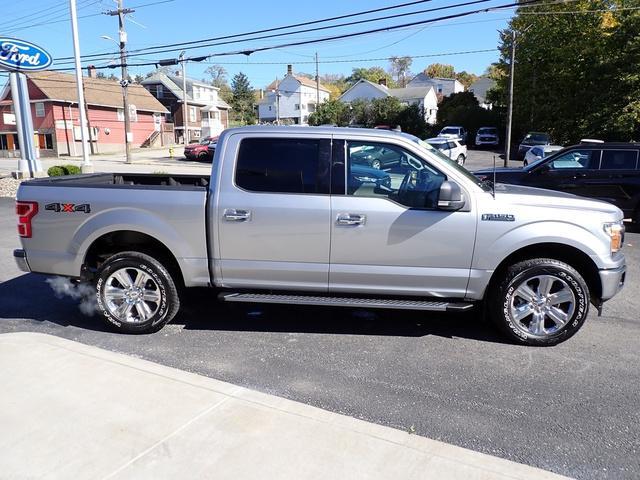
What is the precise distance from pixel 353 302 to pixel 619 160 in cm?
818

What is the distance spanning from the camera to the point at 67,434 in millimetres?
3168

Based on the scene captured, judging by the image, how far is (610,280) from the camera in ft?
14.8

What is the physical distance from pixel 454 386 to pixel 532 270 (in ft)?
4.21

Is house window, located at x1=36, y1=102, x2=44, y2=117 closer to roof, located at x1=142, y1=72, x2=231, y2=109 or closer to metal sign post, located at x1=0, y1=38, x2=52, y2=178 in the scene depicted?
roof, located at x1=142, y1=72, x2=231, y2=109

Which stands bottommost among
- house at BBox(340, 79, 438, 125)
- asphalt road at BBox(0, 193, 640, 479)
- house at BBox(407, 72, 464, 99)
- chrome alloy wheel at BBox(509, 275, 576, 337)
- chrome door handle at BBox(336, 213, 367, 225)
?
asphalt road at BBox(0, 193, 640, 479)

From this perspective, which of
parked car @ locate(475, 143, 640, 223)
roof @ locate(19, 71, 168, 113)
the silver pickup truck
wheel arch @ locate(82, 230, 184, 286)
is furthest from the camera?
roof @ locate(19, 71, 168, 113)

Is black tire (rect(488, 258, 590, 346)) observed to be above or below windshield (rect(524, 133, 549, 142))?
below

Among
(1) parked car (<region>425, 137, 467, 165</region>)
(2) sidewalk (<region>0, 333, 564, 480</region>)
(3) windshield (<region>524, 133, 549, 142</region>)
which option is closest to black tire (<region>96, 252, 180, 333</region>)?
(2) sidewalk (<region>0, 333, 564, 480</region>)

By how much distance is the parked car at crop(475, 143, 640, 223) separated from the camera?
33.2 feet

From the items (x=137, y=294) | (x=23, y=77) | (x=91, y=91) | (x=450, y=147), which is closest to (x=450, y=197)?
(x=137, y=294)

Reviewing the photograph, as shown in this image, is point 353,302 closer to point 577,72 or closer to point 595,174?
point 595,174

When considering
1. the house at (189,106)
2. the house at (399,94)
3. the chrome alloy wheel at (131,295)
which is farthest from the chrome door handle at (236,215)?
the house at (399,94)

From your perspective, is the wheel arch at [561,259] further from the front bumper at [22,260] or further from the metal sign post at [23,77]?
the metal sign post at [23,77]

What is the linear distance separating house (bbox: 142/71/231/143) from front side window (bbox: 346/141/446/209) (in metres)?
58.5
